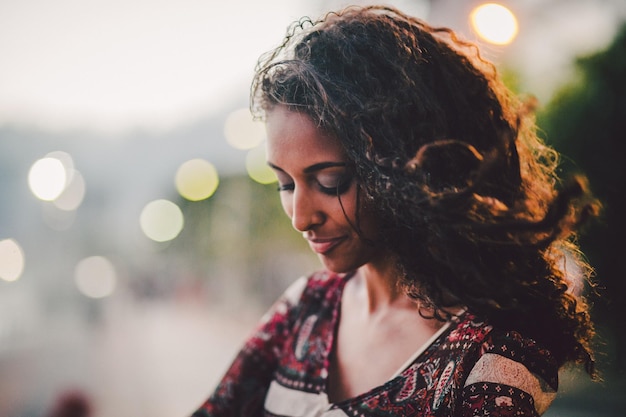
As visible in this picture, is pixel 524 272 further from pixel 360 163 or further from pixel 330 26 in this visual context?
pixel 330 26

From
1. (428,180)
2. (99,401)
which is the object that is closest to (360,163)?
(428,180)

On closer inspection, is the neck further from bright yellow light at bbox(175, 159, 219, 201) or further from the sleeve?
bright yellow light at bbox(175, 159, 219, 201)

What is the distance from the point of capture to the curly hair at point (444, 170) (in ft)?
4.36

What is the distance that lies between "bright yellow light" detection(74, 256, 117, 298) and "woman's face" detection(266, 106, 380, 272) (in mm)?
13155

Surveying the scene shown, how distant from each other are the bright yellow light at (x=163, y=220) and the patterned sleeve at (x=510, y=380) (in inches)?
856

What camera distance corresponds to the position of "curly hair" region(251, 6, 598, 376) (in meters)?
1.33

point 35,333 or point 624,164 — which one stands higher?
point 624,164

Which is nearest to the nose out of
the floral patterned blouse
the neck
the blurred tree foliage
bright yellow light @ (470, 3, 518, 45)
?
the neck

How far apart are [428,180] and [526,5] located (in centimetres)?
262

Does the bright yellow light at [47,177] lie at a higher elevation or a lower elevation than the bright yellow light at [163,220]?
lower

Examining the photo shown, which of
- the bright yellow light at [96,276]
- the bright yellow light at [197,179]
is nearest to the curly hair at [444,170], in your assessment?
the bright yellow light at [96,276]

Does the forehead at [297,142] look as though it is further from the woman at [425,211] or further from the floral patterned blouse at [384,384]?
the floral patterned blouse at [384,384]

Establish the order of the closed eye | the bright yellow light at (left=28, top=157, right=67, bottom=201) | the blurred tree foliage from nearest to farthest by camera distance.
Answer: the closed eye
the blurred tree foliage
the bright yellow light at (left=28, top=157, right=67, bottom=201)

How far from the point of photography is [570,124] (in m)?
3.27
